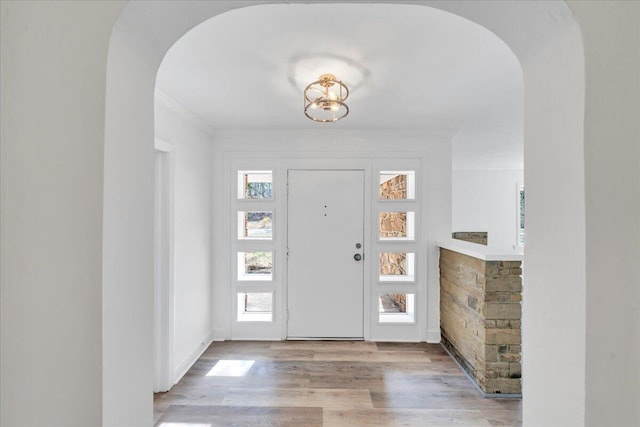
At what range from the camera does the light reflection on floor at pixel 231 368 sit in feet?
9.44

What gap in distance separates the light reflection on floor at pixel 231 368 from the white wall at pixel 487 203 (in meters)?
4.93

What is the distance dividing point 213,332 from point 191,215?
140cm

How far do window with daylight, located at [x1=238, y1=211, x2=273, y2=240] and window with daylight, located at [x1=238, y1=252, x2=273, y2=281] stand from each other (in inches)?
7.8

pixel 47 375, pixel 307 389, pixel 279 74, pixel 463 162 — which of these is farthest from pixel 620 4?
pixel 463 162

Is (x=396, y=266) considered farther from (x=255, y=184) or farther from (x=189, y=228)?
(x=189, y=228)

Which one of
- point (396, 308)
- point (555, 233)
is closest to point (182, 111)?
point (555, 233)

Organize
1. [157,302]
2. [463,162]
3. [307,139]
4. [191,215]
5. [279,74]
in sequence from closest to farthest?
1. [279,74]
2. [157,302]
3. [191,215]
4. [307,139]
5. [463,162]

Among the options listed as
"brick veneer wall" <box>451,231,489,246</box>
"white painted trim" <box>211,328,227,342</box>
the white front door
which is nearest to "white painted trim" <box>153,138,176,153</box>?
the white front door

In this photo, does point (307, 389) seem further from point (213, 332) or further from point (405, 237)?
point (405, 237)

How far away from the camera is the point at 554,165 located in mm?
771

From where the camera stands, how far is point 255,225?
149 inches

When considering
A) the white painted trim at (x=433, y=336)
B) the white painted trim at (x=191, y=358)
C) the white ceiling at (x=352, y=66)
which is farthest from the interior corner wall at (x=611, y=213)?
the white painted trim at (x=433, y=336)

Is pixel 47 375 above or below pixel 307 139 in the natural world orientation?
below

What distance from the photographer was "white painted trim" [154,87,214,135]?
245cm
